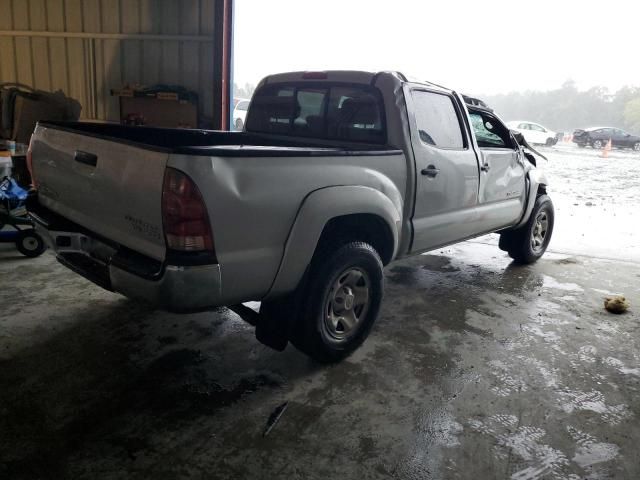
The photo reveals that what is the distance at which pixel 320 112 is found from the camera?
141 inches

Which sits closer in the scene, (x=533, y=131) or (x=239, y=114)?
(x=239, y=114)

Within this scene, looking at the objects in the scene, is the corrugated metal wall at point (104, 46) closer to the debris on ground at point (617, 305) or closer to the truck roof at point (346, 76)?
the truck roof at point (346, 76)

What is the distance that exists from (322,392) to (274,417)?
0.35 metres

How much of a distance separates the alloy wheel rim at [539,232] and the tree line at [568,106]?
2845 cm

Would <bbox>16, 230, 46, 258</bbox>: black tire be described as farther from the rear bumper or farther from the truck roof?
the truck roof

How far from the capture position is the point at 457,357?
10.2ft

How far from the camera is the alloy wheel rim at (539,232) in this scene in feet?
17.2

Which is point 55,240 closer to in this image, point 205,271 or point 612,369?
point 205,271

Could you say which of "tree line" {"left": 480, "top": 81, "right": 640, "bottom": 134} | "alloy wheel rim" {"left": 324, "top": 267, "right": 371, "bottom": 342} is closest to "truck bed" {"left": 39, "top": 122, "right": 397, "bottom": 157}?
"alloy wheel rim" {"left": 324, "top": 267, "right": 371, "bottom": 342}

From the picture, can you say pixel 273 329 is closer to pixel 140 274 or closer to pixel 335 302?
pixel 335 302

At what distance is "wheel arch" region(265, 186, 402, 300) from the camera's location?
239cm

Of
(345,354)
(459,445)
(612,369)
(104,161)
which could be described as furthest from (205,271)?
(612,369)

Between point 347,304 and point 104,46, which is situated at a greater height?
point 104,46

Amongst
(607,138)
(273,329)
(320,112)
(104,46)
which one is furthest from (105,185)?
(607,138)
